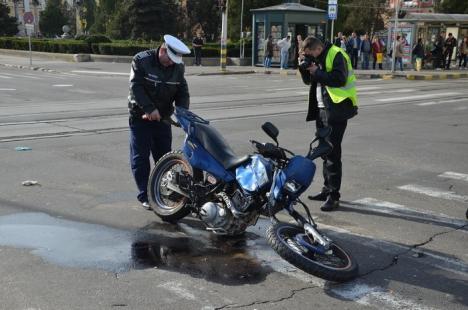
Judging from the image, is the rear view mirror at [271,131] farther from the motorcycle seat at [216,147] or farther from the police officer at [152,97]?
the police officer at [152,97]

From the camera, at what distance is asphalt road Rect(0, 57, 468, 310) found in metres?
4.15

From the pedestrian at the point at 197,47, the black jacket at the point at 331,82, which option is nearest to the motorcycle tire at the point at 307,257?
the black jacket at the point at 331,82

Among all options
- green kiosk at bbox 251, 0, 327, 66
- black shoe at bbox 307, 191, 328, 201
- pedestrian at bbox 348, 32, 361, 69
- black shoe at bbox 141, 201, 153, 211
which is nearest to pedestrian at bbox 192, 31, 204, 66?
green kiosk at bbox 251, 0, 327, 66

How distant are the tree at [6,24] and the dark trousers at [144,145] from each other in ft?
208

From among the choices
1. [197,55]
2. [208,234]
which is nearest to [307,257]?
[208,234]

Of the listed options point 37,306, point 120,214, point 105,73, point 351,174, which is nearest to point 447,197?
point 351,174

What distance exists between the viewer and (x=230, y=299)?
13.3 feet

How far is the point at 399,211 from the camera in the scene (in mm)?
6359

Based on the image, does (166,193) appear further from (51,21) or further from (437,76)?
(51,21)

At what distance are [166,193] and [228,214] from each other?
108 centimetres

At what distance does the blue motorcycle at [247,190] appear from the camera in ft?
14.4

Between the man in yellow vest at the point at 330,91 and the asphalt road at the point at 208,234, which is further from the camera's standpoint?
the man in yellow vest at the point at 330,91

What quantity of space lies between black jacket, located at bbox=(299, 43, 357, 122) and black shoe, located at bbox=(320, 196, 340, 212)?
884 millimetres

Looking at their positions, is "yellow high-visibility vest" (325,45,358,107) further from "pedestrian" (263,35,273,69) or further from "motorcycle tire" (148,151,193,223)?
"pedestrian" (263,35,273,69)
